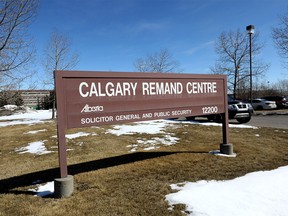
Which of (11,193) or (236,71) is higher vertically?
(236,71)

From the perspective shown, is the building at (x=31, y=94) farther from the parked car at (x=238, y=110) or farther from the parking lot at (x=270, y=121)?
the parking lot at (x=270, y=121)

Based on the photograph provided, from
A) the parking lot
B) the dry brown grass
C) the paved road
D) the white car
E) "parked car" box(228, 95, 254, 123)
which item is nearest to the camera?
the dry brown grass

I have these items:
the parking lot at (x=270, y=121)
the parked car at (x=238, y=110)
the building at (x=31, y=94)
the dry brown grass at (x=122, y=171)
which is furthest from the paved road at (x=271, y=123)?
the building at (x=31, y=94)

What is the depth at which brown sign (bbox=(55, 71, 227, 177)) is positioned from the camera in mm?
3936

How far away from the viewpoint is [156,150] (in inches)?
265

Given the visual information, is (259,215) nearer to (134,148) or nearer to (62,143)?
(62,143)

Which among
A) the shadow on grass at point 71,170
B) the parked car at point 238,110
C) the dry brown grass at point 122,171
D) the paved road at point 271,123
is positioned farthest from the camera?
the parked car at point 238,110

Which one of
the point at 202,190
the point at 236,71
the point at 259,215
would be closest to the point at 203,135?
the point at 202,190

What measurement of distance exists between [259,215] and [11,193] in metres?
3.73

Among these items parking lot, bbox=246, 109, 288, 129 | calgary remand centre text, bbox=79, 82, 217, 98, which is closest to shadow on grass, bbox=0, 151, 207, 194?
calgary remand centre text, bbox=79, 82, 217, 98

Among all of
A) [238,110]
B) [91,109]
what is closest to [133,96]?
[91,109]

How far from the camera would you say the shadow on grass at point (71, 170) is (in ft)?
14.4

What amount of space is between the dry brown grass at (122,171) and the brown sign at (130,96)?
0.96m

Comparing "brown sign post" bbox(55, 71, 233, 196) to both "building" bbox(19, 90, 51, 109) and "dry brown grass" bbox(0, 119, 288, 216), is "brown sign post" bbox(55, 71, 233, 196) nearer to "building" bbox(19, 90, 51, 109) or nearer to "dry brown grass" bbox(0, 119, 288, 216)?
"dry brown grass" bbox(0, 119, 288, 216)
